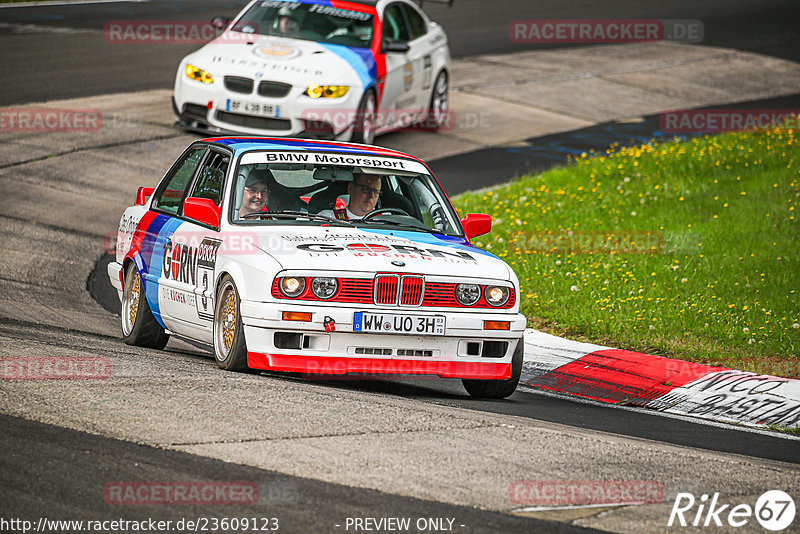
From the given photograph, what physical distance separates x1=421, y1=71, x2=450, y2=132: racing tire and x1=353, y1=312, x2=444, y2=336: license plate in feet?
35.8

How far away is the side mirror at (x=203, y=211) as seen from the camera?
838 cm

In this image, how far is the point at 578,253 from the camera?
12.8 metres

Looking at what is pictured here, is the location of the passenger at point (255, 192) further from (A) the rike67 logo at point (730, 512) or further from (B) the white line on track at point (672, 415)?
(A) the rike67 logo at point (730, 512)

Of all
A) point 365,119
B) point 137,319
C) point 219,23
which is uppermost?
point 219,23

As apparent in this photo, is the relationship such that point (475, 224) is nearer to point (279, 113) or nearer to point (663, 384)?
point (663, 384)

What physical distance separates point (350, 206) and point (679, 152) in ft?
31.7

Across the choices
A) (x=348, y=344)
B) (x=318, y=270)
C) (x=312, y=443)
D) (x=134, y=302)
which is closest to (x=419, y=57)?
(x=134, y=302)

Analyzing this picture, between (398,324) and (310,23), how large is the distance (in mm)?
9495

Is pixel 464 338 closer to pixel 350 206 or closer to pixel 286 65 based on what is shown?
pixel 350 206

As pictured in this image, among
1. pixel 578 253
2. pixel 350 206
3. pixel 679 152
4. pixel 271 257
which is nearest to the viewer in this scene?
pixel 271 257

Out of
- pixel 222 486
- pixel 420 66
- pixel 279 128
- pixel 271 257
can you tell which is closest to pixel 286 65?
pixel 279 128

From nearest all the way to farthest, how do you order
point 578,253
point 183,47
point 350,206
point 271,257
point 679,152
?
1. point 271,257
2. point 350,206
3. point 578,253
4. point 679,152
5. point 183,47

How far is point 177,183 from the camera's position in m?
9.39

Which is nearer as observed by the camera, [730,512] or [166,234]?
[730,512]
